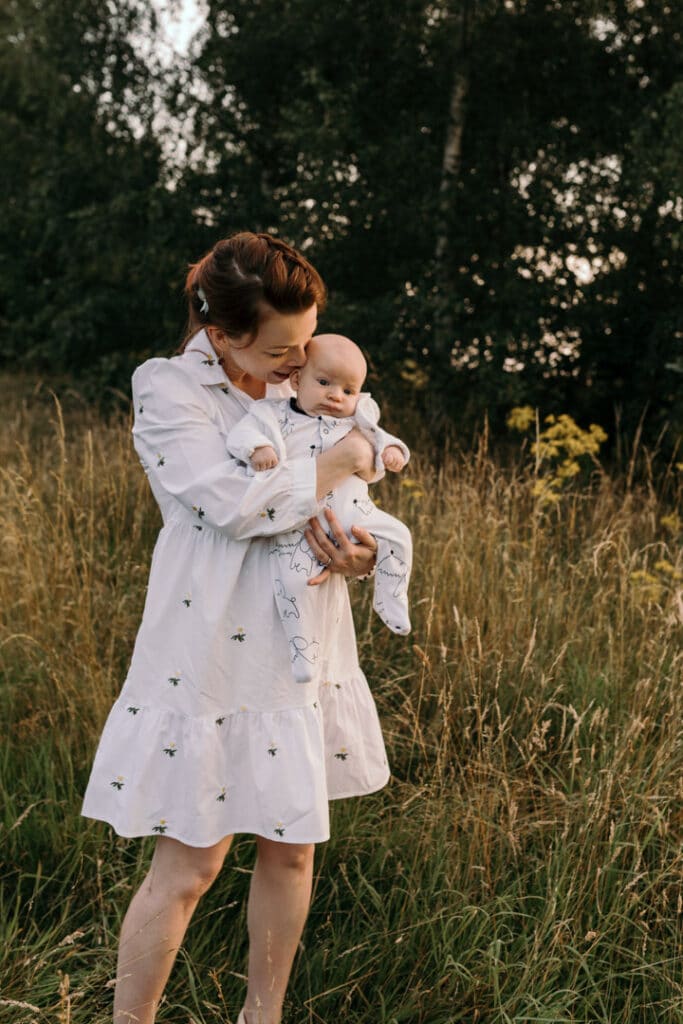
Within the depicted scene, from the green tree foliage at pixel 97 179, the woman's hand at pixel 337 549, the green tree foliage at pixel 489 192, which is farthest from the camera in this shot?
the green tree foliage at pixel 97 179

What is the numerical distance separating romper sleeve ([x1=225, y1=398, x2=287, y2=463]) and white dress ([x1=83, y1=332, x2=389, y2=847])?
0.03 meters

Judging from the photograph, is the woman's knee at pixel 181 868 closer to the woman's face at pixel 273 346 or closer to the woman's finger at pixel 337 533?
the woman's finger at pixel 337 533

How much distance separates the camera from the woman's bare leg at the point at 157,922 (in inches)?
70.0

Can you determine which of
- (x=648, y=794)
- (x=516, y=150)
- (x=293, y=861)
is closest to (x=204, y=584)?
(x=293, y=861)

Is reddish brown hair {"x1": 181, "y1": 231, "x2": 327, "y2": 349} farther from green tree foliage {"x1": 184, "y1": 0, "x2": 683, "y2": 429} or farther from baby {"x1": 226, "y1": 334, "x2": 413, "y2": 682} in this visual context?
green tree foliage {"x1": 184, "y1": 0, "x2": 683, "y2": 429}

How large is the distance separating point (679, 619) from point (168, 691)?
1.75m

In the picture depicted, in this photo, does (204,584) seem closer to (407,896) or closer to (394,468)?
(394,468)

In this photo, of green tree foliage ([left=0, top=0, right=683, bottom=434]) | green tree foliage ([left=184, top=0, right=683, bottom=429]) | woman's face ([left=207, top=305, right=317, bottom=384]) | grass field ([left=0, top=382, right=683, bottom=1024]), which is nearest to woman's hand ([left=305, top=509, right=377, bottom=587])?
woman's face ([left=207, top=305, right=317, bottom=384])

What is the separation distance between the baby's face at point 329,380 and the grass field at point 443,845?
0.72 m

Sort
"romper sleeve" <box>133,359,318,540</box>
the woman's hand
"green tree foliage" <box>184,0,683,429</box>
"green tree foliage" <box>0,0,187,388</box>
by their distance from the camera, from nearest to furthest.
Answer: "romper sleeve" <box>133,359,318,540</box> < the woman's hand < "green tree foliage" <box>184,0,683,429</box> < "green tree foliage" <box>0,0,187,388</box>

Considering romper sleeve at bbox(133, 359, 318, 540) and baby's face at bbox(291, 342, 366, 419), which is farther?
baby's face at bbox(291, 342, 366, 419)

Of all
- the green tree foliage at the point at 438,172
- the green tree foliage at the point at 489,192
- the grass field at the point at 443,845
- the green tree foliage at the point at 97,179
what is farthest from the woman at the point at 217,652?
the green tree foliage at the point at 97,179

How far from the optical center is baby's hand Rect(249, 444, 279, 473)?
5.72 ft

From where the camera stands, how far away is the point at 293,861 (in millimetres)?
1846
